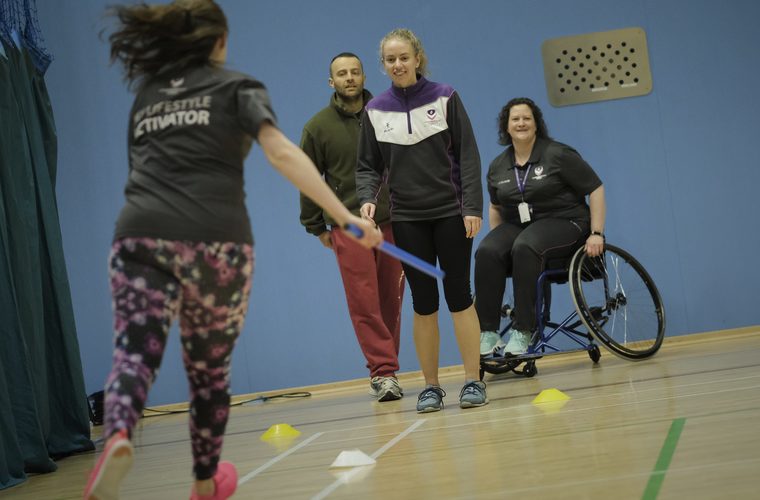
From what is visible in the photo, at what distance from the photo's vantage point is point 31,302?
11.7 feet

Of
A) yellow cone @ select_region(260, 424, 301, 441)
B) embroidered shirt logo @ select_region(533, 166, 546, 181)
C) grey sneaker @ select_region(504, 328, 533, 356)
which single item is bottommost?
grey sneaker @ select_region(504, 328, 533, 356)

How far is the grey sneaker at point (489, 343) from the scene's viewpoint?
4.29m

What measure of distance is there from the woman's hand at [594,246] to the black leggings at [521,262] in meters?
0.09

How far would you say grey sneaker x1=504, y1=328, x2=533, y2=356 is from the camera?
4.24 meters

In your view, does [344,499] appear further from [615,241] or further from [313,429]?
[615,241]

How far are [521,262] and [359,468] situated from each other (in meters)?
1.99

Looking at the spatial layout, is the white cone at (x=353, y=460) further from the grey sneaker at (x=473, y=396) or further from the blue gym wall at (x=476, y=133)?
the blue gym wall at (x=476, y=133)

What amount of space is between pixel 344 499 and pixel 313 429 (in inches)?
59.9

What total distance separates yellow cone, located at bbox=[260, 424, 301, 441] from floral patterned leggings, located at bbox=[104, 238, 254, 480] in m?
1.53

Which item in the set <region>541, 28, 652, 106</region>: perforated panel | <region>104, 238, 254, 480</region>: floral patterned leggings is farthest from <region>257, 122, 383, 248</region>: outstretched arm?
<region>541, 28, 652, 106</region>: perforated panel

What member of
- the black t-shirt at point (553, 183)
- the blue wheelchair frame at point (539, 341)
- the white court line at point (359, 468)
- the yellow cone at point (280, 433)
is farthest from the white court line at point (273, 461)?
the black t-shirt at point (553, 183)

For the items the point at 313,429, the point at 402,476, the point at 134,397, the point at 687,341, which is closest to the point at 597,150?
the point at 687,341

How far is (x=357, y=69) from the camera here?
14.2 feet

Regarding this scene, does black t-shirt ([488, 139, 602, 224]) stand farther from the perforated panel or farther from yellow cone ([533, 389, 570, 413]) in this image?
yellow cone ([533, 389, 570, 413])
